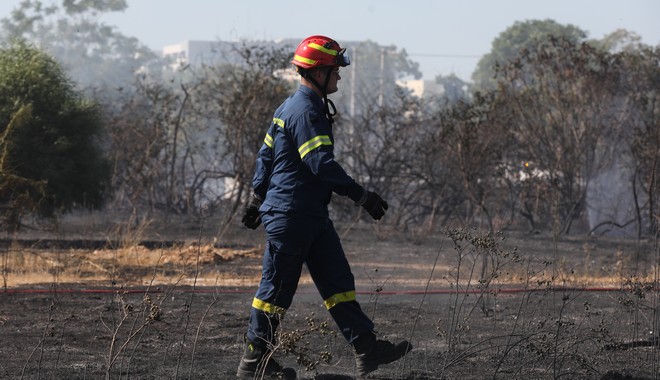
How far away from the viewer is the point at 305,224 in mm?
5941

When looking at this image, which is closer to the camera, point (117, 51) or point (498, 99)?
point (498, 99)

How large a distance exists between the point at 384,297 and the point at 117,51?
86341mm

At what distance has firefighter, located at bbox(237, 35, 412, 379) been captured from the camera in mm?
5910

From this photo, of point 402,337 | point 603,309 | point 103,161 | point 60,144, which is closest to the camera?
point 402,337

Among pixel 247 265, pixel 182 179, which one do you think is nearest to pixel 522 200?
pixel 182 179

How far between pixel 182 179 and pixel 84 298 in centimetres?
1168

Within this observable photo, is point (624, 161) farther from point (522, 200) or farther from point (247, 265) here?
point (247, 265)

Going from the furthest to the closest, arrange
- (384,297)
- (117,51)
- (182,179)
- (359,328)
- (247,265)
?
1. (117,51)
2. (182,179)
3. (247,265)
4. (384,297)
5. (359,328)

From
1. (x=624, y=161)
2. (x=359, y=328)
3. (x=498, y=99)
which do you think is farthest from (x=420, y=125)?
(x=359, y=328)

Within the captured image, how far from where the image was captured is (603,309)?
30.2 feet

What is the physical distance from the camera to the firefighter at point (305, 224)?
233 inches

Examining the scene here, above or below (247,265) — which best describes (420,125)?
above

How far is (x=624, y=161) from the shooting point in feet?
69.6

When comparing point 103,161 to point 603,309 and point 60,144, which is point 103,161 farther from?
point 603,309
